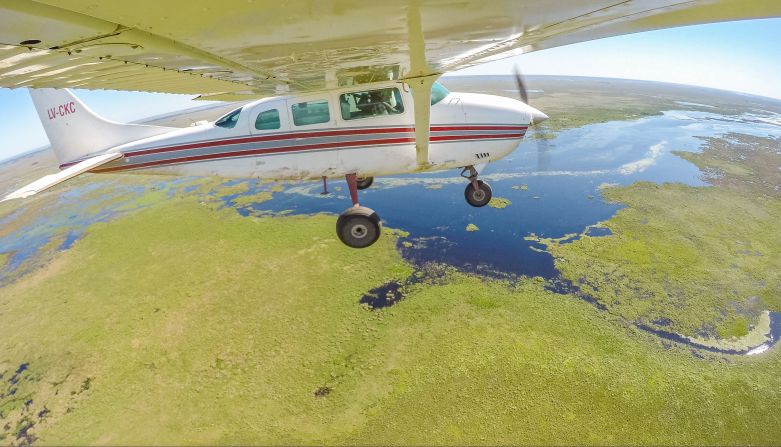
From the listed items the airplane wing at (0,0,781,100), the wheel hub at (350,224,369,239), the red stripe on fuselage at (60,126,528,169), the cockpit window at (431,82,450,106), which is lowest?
the wheel hub at (350,224,369,239)

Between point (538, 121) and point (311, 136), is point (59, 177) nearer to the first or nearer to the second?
point (311, 136)

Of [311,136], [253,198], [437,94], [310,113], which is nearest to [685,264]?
[437,94]

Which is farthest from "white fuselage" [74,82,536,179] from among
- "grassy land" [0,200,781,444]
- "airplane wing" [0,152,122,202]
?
"grassy land" [0,200,781,444]

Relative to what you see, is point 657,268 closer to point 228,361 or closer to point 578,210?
point 578,210

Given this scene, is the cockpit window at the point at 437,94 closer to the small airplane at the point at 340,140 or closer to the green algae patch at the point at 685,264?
the small airplane at the point at 340,140

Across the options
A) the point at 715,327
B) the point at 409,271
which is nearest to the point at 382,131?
the point at 409,271

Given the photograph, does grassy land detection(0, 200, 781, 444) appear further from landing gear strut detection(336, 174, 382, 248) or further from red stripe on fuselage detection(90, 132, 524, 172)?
red stripe on fuselage detection(90, 132, 524, 172)
